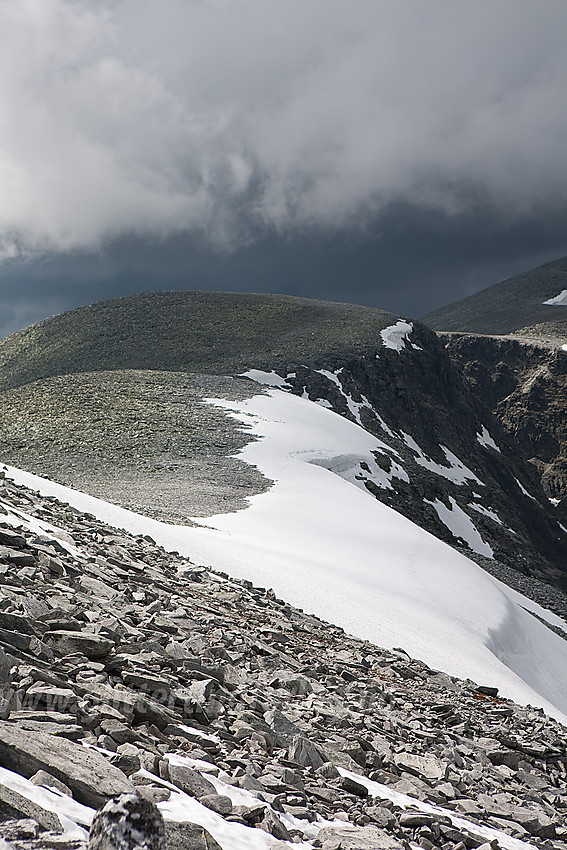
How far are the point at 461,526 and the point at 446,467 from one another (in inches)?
759

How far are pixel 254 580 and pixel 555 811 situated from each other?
954 centimetres

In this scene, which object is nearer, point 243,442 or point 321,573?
point 321,573

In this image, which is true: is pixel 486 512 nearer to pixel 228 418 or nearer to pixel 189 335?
pixel 228 418

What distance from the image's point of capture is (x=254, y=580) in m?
16.0

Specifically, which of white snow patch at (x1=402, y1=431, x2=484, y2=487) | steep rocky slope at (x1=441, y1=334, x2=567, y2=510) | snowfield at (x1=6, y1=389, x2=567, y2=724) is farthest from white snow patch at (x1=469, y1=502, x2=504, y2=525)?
steep rocky slope at (x1=441, y1=334, x2=567, y2=510)

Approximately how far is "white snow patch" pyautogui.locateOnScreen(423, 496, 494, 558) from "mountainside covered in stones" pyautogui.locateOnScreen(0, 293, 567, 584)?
6.5 inches

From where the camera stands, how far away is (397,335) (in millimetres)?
84750

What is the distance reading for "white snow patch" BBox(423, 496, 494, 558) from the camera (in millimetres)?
45666

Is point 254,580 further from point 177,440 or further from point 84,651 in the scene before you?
point 177,440

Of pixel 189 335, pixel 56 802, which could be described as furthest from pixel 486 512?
pixel 56 802

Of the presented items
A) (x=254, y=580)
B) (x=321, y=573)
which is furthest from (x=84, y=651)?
(x=321, y=573)

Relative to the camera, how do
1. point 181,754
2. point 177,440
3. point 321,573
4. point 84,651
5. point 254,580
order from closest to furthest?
point 181,754
point 84,651
point 254,580
point 321,573
point 177,440

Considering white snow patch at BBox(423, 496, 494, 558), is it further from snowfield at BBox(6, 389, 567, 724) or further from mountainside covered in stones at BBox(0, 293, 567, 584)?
snowfield at BBox(6, 389, 567, 724)

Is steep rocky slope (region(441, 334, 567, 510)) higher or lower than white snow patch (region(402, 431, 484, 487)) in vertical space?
higher
